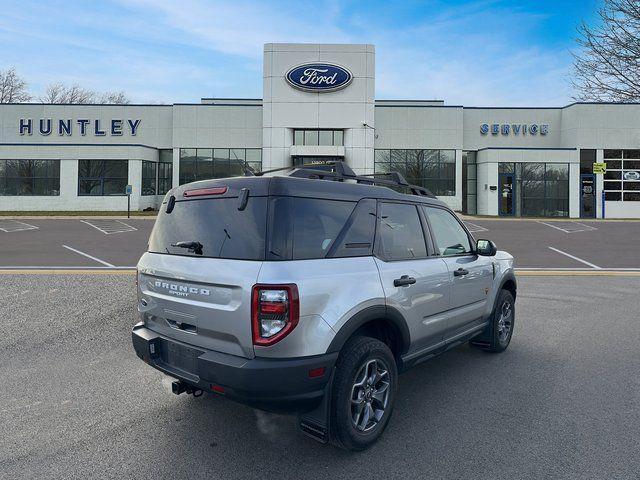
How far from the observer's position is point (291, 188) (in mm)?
2939

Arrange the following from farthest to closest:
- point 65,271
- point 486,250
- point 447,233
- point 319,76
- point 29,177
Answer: point 29,177
point 319,76
point 65,271
point 486,250
point 447,233

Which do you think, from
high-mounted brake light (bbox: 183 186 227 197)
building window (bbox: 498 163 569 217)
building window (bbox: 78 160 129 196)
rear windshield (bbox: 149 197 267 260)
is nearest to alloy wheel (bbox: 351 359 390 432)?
rear windshield (bbox: 149 197 267 260)

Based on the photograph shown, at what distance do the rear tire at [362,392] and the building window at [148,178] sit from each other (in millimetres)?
33174

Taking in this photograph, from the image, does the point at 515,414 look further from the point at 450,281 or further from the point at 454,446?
the point at 450,281

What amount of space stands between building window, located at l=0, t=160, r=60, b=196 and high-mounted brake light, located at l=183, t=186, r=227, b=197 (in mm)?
34507

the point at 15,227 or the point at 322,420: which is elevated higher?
the point at 15,227

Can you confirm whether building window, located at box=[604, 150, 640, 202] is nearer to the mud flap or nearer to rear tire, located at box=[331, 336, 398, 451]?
rear tire, located at box=[331, 336, 398, 451]

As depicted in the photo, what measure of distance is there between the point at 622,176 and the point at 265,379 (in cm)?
3715

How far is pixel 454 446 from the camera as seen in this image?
125 inches

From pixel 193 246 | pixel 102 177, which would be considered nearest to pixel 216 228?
pixel 193 246

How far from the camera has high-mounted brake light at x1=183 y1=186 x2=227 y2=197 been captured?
3180 millimetres

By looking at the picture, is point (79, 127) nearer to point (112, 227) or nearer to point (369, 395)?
point (112, 227)

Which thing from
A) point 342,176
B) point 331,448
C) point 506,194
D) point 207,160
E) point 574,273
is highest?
point 207,160

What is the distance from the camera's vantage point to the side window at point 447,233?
4148mm
